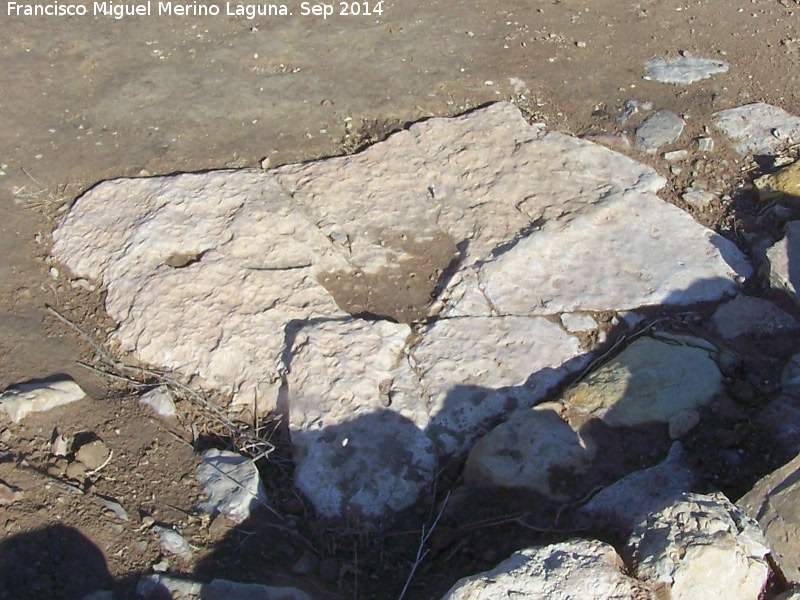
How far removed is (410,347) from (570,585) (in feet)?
4.71

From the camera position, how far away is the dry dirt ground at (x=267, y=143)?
276cm

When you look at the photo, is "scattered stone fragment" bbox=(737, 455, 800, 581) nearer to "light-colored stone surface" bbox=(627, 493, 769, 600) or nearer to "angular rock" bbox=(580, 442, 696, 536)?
"light-colored stone surface" bbox=(627, 493, 769, 600)

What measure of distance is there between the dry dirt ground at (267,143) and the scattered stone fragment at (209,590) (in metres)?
0.08

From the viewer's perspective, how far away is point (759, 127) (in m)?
4.48

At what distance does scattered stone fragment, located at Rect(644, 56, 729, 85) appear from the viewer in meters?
4.83

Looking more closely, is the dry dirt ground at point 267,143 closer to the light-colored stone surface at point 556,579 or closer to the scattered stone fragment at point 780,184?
the scattered stone fragment at point 780,184

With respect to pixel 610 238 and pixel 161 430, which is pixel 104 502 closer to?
pixel 161 430

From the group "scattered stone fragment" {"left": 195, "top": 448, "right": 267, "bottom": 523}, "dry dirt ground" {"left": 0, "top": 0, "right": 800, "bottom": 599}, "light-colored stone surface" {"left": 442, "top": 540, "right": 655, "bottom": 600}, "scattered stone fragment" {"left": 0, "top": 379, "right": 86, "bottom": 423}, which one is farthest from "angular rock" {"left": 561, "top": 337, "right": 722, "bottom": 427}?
"scattered stone fragment" {"left": 0, "top": 379, "right": 86, "bottom": 423}

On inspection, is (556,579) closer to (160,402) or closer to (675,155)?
(160,402)

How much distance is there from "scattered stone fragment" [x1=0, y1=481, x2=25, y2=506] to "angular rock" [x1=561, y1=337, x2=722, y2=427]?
205cm

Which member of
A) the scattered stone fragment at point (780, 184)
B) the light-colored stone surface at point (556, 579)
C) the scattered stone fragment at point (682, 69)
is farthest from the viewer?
the scattered stone fragment at point (682, 69)

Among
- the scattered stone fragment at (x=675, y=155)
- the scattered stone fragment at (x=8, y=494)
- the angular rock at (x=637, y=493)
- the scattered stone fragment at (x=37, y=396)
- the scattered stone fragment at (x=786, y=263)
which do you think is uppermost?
the scattered stone fragment at (x=675, y=155)

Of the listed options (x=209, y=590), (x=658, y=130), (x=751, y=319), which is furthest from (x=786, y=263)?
(x=209, y=590)

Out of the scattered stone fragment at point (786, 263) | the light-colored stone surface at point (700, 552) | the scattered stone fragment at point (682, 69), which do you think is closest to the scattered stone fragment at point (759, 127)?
the scattered stone fragment at point (682, 69)
